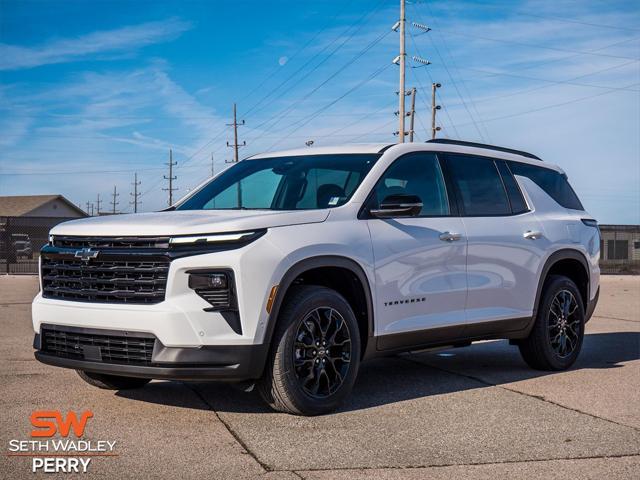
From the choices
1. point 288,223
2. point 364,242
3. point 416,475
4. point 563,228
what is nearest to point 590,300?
point 563,228

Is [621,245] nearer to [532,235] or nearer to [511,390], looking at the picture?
[532,235]

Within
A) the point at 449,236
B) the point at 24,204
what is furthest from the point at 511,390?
the point at 24,204

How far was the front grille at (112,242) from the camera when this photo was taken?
5.57 m

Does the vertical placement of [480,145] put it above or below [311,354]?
above

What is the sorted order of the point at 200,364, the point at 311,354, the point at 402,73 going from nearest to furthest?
the point at 200,364, the point at 311,354, the point at 402,73

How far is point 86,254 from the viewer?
5.81 m

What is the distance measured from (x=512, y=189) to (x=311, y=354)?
3268 mm

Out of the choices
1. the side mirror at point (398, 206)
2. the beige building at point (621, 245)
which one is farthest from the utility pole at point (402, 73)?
the side mirror at point (398, 206)

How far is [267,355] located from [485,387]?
248 cm

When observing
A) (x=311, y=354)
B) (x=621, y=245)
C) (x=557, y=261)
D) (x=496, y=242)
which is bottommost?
(x=621, y=245)

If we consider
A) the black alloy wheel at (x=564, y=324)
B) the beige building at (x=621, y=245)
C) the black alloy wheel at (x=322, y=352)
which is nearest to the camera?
the black alloy wheel at (x=322, y=352)

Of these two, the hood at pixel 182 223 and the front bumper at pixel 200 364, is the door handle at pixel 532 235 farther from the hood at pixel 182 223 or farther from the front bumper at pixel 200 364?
the front bumper at pixel 200 364

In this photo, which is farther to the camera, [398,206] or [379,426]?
[398,206]

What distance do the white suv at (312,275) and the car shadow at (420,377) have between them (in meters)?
0.35
